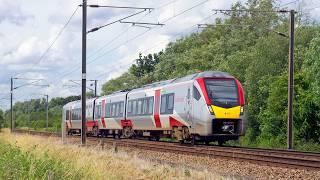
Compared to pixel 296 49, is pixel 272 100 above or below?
below

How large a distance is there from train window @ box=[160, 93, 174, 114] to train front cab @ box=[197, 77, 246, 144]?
126 inches

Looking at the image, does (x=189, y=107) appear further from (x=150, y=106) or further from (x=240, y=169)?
(x=240, y=169)

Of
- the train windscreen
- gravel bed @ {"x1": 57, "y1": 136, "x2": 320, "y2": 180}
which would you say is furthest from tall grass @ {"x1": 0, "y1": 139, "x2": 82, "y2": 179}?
the train windscreen

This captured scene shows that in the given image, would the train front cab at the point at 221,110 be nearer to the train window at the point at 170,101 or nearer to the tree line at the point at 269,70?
the train window at the point at 170,101

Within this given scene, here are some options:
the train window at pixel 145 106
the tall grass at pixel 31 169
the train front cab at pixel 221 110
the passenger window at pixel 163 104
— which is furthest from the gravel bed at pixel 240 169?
the train window at pixel 145 106

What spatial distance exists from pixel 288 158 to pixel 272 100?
56.0 feet

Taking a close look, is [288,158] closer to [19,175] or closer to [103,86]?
[19,175]

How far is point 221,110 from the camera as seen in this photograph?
24141 mm

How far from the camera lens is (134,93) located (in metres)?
35.1

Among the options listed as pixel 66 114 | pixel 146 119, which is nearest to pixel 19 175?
pixel 146 119

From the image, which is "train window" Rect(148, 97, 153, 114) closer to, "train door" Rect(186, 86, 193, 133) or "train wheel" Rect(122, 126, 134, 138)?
"train wheel" Rect(122, 126, 134, 138)

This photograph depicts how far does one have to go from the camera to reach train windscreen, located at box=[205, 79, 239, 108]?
24.3 m

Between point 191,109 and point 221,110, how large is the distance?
1.63 metres

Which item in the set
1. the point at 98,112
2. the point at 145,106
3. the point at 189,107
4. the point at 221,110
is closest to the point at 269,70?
the point at 145,106
